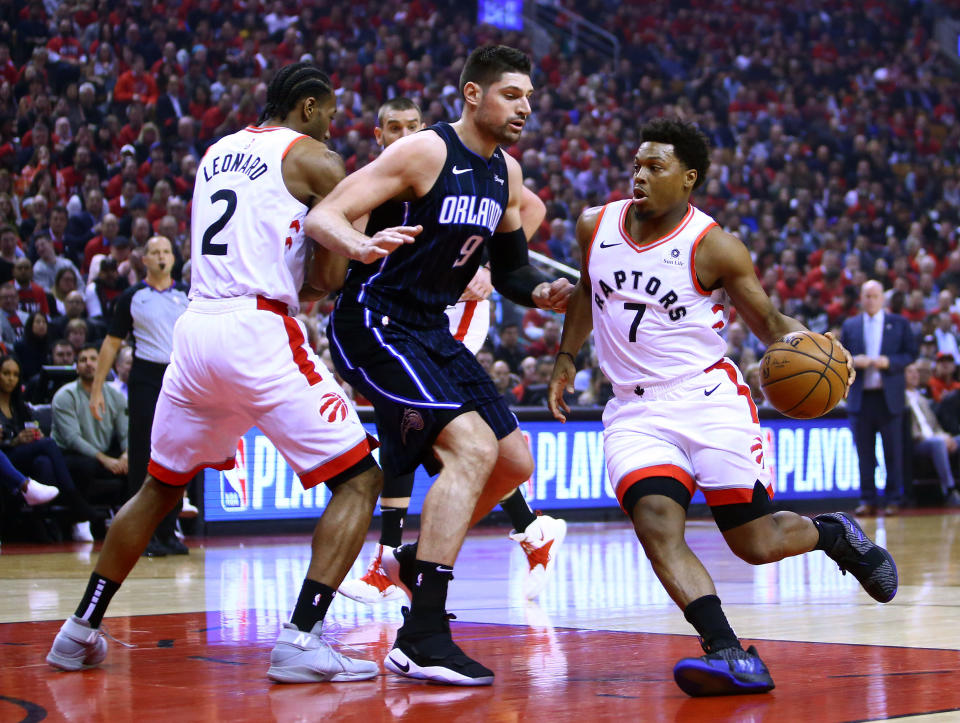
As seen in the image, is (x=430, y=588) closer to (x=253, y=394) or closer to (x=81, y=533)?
(x=253, y=394)

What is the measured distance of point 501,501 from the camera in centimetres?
639

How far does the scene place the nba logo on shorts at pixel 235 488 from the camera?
1024 cm

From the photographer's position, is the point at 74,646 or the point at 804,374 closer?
the point at 74,646

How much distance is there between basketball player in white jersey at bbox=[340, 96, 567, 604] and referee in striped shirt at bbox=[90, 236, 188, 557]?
2351 mm

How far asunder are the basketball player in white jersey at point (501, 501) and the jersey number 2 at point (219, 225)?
200cm

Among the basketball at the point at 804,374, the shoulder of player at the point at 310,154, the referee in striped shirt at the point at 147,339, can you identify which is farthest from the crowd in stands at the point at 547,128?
the basketball at the point at 804,374

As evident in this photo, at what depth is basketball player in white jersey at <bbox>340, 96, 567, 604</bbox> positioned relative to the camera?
6102mm

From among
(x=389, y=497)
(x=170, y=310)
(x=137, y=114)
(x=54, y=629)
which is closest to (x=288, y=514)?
(x=170, y=310)

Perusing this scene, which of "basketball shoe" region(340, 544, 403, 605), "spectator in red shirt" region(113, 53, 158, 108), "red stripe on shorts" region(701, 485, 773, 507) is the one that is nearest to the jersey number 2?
"red stripe on shorts" region(701, 485, 773, 507)

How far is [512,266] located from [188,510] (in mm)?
5816

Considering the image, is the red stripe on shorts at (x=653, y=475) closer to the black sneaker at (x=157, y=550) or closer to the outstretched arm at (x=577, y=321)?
the outstretched arm at (x=577, y=321)

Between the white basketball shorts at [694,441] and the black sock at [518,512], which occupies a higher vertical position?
the white basketball shorts at [694,441]

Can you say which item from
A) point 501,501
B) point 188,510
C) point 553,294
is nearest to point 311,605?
point 553,294

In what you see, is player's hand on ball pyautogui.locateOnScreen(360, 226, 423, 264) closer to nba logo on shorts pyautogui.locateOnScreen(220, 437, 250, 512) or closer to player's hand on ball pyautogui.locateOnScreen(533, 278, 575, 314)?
player's hand on ball pyautogui.locateOnScreen(533, 278, 575, 314)
